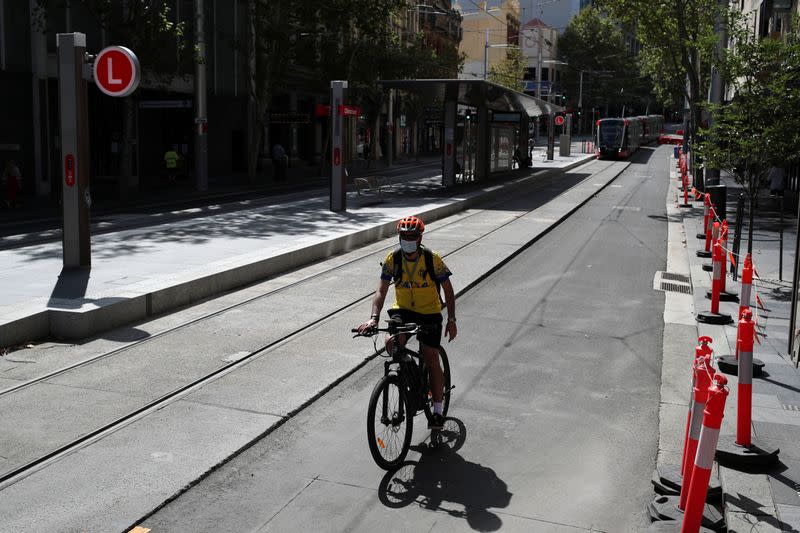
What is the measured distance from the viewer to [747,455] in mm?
6352

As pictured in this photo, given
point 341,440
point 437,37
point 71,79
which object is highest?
point 437,37

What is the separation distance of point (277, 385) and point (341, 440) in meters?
1.53

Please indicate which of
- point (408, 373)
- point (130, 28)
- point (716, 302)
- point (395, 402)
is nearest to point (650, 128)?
point (130, 28)

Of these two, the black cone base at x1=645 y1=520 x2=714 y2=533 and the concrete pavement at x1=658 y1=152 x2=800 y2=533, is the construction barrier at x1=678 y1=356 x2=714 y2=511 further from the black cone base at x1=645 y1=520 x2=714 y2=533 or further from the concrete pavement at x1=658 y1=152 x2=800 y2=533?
the concrete pavement at x1=658 y1=152 x2=800 y2=533

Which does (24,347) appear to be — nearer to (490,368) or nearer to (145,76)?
(490,368)

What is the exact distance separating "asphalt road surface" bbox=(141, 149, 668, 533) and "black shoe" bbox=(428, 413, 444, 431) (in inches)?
6.5

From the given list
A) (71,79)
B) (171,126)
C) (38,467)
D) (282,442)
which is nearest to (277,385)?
(282,442)

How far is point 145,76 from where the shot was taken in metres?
32.3

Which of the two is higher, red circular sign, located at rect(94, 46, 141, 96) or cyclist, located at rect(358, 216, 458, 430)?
red circular sign, located at rect(94, 46, 141, 96)

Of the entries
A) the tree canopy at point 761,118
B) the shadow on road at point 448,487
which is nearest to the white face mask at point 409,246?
the shadow on road at point 448,487

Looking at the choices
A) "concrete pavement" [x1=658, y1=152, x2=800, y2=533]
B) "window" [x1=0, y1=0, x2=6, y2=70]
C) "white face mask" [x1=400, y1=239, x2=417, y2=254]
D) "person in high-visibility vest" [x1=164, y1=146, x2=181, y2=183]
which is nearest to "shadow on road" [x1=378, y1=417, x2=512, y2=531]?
"concrete pavement" [x1=658, y1=152, x2=800, y2=533]

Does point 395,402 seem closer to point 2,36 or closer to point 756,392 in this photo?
point 756,392

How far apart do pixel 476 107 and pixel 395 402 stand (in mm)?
32649

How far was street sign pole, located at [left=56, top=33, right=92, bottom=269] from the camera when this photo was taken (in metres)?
12.5
